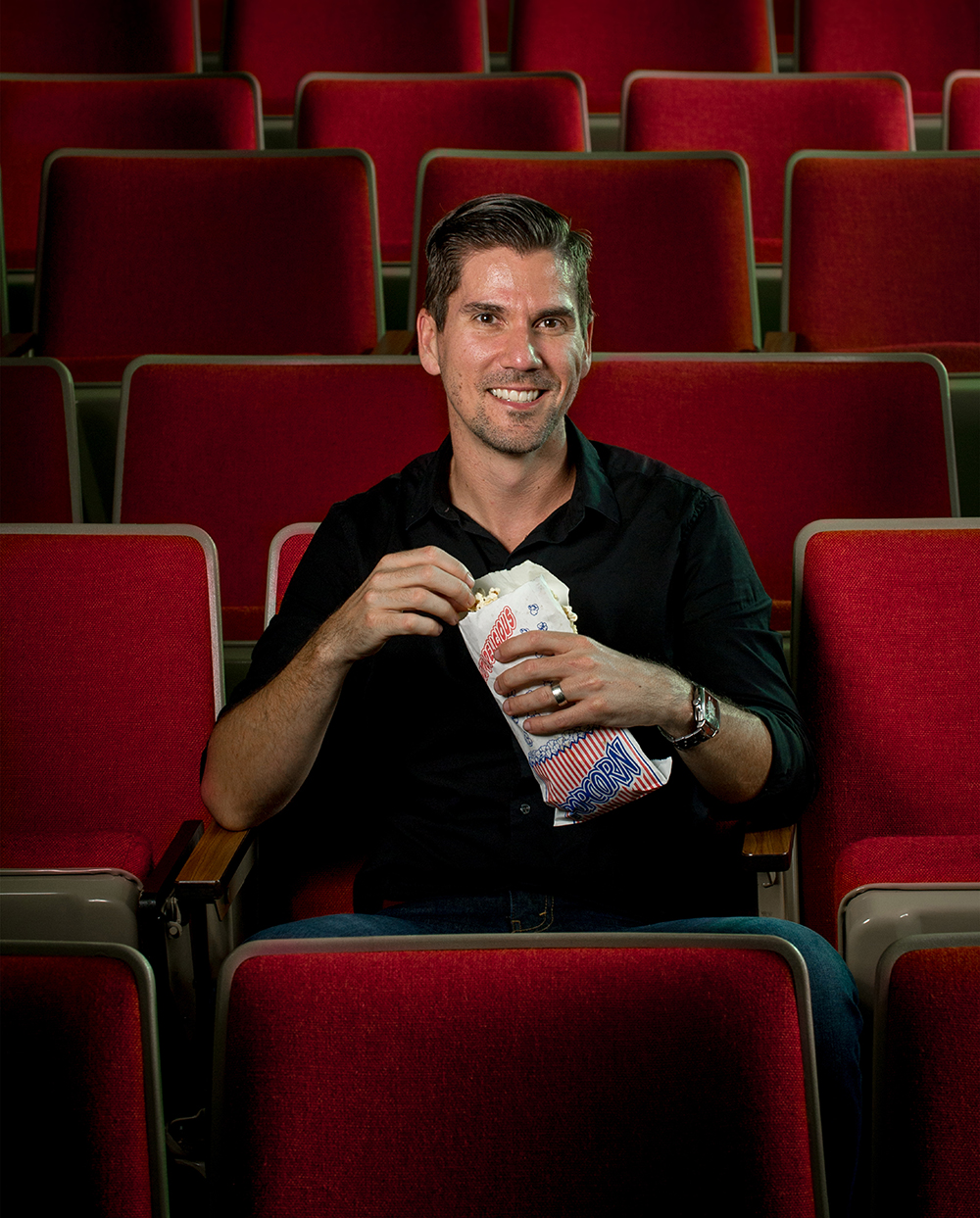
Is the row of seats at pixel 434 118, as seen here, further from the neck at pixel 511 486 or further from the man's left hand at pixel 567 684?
A: the man's left hand at pixel 567 684

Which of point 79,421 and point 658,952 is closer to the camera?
point 658,952

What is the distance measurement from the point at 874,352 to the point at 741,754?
17.4 inches

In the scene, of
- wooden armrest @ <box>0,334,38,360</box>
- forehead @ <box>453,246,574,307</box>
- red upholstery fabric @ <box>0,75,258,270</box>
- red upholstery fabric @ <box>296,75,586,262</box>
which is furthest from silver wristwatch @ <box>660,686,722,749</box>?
red upholstery fabric @ <box>0,75,258,270</box>

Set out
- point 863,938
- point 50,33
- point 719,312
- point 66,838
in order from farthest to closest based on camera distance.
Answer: point 50,33
point 719,312
point 66,838
point 863,938

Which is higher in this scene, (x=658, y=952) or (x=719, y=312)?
(x=719, y=312)

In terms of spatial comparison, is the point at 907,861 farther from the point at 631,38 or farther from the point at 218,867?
the point at 631,38

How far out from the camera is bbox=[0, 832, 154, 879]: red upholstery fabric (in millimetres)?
595

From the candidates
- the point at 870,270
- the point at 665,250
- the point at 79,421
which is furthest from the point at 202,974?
the point at 870,270

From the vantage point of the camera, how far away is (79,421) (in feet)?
3.24

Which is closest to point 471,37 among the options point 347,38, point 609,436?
point 347,38

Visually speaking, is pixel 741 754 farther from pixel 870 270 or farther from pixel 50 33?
pixel 50 33

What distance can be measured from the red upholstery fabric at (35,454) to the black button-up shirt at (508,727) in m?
0.33

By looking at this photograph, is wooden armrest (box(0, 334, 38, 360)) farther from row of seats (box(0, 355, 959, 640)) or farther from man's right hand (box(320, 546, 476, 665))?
man's right hand (box(320, 546, 476, 665))

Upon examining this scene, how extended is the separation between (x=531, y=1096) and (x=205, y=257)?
931 millimetres
